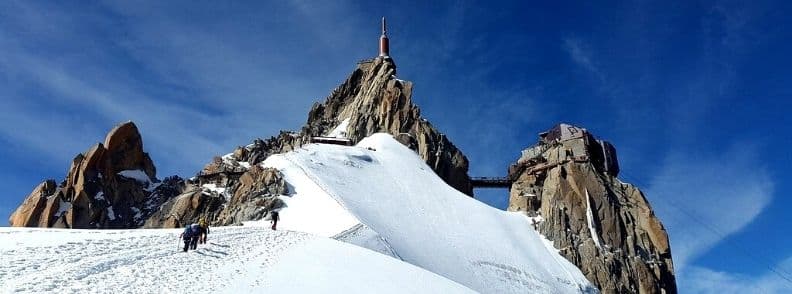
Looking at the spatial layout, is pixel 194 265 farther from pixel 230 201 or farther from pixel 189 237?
pixel 230 201

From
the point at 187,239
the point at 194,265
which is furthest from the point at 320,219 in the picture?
the point at 194,265

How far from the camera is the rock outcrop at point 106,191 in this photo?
7700 cm

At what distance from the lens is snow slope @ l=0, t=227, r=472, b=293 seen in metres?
21.0

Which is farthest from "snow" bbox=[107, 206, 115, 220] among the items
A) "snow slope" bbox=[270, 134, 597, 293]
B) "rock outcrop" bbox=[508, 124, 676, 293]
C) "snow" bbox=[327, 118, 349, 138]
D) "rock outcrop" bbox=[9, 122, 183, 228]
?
"rock outcrop" bbox=[508, 124, 676, 293]

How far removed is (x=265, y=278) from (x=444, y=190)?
5250cm

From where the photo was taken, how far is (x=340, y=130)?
105 meters

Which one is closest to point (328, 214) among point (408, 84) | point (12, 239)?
point (12, 239)

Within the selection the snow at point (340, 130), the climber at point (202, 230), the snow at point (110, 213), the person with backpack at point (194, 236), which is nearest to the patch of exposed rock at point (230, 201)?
the snow at point (110, 213)

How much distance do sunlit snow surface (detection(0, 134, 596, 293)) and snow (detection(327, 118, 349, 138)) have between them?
11569 millimetres

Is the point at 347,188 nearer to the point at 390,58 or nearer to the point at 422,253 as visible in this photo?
the point at 422,253

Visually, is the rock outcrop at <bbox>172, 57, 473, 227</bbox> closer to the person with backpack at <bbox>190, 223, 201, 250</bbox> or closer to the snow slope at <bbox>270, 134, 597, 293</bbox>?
the snow slope at <bbox>270, 134, 597, 293</bbox>

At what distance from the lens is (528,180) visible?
307 feet

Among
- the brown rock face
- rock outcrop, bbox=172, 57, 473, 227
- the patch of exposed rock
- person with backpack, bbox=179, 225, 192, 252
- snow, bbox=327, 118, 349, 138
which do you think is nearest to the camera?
person with backpack, bbox=179, 225, 192, 252

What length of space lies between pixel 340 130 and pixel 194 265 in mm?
80901
